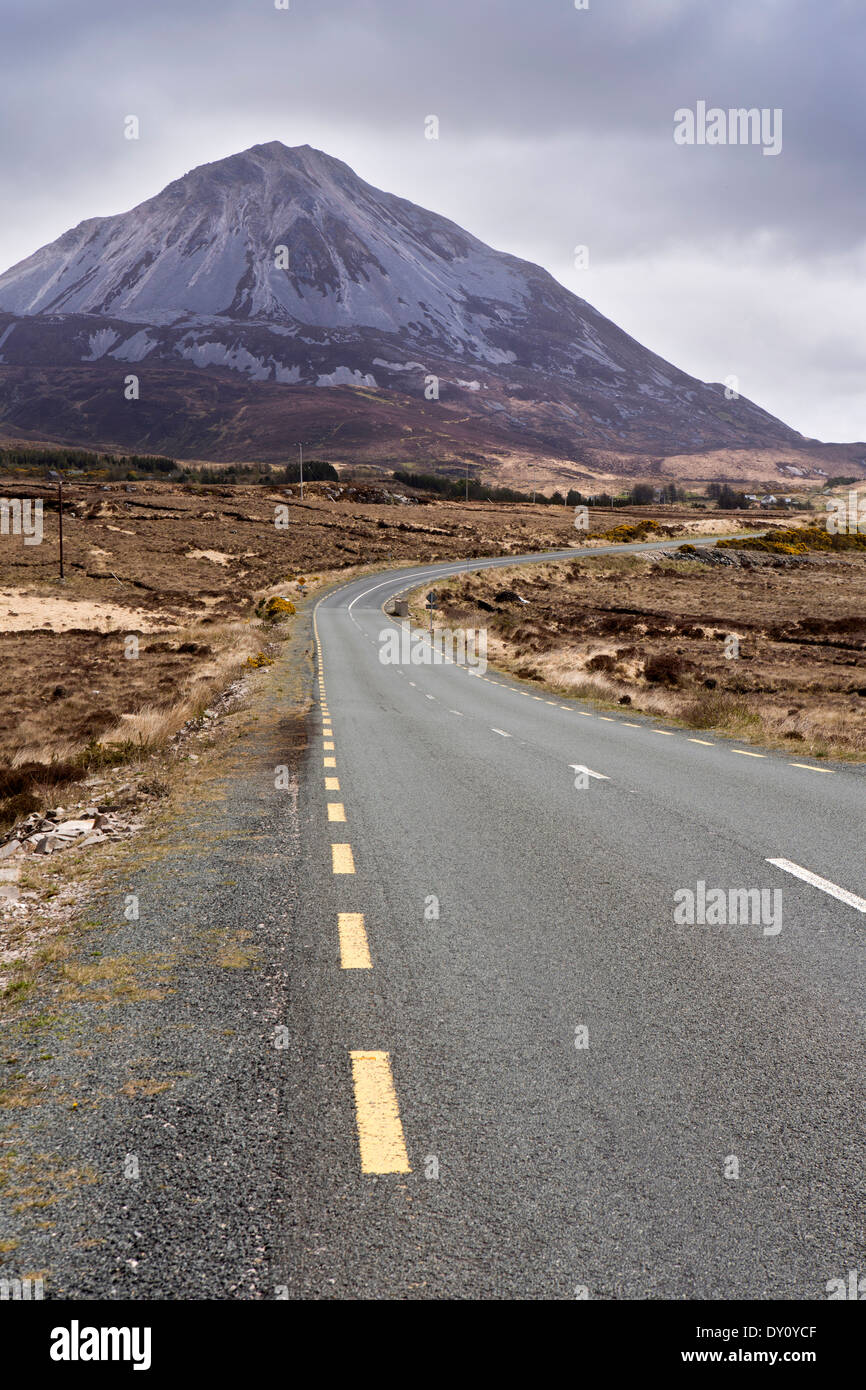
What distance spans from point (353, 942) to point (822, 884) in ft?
12.6

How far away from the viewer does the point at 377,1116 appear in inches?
144

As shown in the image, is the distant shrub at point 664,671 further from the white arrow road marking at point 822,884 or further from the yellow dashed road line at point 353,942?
the yellow dashed road line at point 353,942

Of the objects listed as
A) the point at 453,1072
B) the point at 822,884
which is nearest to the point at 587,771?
the point at 822,884

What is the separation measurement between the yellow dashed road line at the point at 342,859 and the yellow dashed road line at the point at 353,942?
114cm

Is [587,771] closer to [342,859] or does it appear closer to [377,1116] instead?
[342,859]

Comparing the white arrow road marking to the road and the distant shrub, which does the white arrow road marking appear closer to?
the road

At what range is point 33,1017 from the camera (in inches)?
182

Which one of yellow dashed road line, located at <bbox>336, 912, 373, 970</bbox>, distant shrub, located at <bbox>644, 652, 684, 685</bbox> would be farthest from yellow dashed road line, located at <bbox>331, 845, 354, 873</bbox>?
distant shrub, located at <bbox>644, 652, 684, 685</bbox>

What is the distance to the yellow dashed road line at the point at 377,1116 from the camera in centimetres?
336

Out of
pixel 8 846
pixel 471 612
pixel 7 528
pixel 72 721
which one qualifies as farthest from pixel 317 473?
pixel 8 846

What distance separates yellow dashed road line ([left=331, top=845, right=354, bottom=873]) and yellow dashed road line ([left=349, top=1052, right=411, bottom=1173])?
10.7ft

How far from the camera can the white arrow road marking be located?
653 cm

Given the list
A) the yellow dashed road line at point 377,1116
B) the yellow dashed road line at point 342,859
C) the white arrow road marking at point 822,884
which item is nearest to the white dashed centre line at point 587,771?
the white arrow road marking at point 822,884
